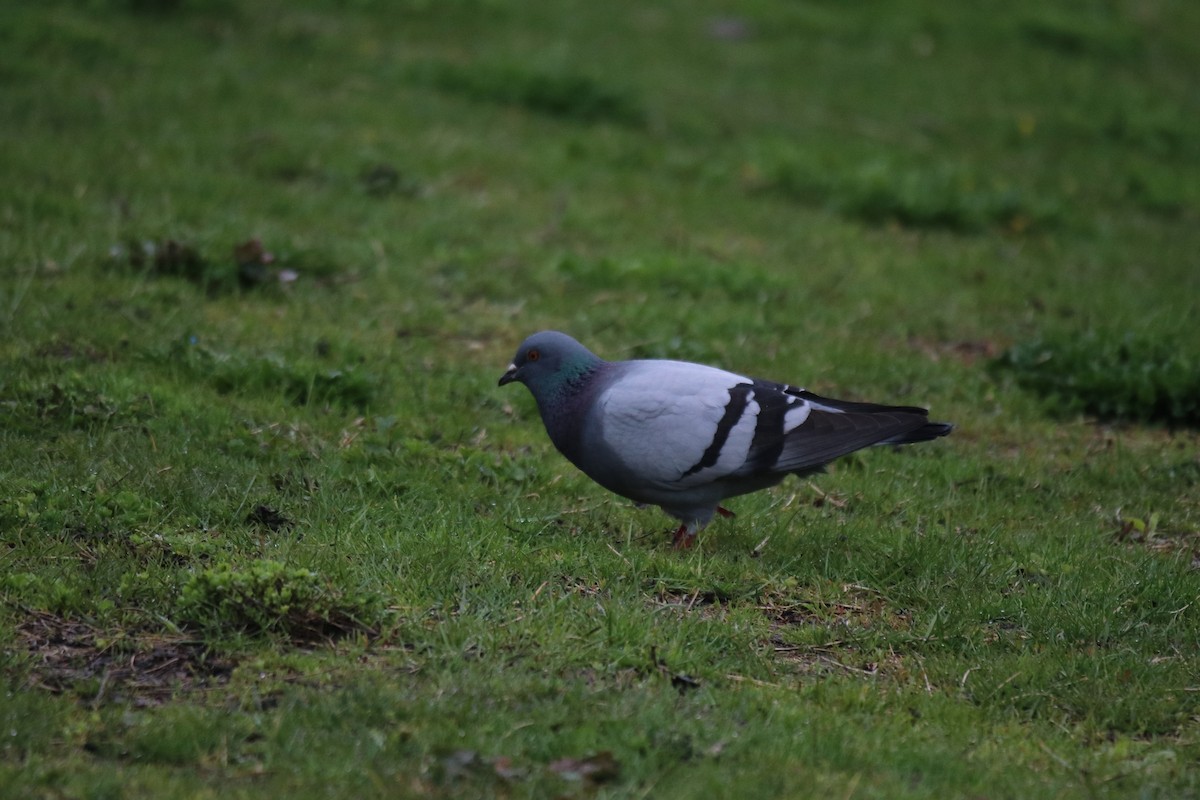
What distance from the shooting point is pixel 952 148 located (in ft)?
36.4

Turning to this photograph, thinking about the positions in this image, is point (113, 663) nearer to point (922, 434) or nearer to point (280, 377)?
point (280, 377)

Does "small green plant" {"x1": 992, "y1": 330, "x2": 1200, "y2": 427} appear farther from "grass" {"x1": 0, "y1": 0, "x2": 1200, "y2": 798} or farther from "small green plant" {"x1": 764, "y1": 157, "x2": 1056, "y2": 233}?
"small green plant" {"x1": 764, "y1": 157, "x2": 1056, "y2": 233}

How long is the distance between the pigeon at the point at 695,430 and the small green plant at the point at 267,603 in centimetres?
120

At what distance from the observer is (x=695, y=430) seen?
4551mm

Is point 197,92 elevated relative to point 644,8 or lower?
lower

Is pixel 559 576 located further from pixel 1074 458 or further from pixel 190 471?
pixel 1074 458

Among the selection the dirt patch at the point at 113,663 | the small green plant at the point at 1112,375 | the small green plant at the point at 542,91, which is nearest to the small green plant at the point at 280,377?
the dirt patch at the point at 113,663

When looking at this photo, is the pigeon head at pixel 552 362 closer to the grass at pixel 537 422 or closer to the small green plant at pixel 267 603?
the grass at pixel 537 422

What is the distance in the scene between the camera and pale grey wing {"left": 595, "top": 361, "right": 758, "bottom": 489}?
452 cm

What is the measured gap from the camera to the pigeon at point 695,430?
4537 millimetres

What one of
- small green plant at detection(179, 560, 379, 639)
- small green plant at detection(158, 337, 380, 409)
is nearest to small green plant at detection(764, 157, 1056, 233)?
small green plant at detection(158, 337, 380, 409)

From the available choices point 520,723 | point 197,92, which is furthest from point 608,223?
point 520,723

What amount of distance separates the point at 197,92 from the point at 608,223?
3.42 metres

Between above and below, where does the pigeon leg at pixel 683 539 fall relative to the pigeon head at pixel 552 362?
below
